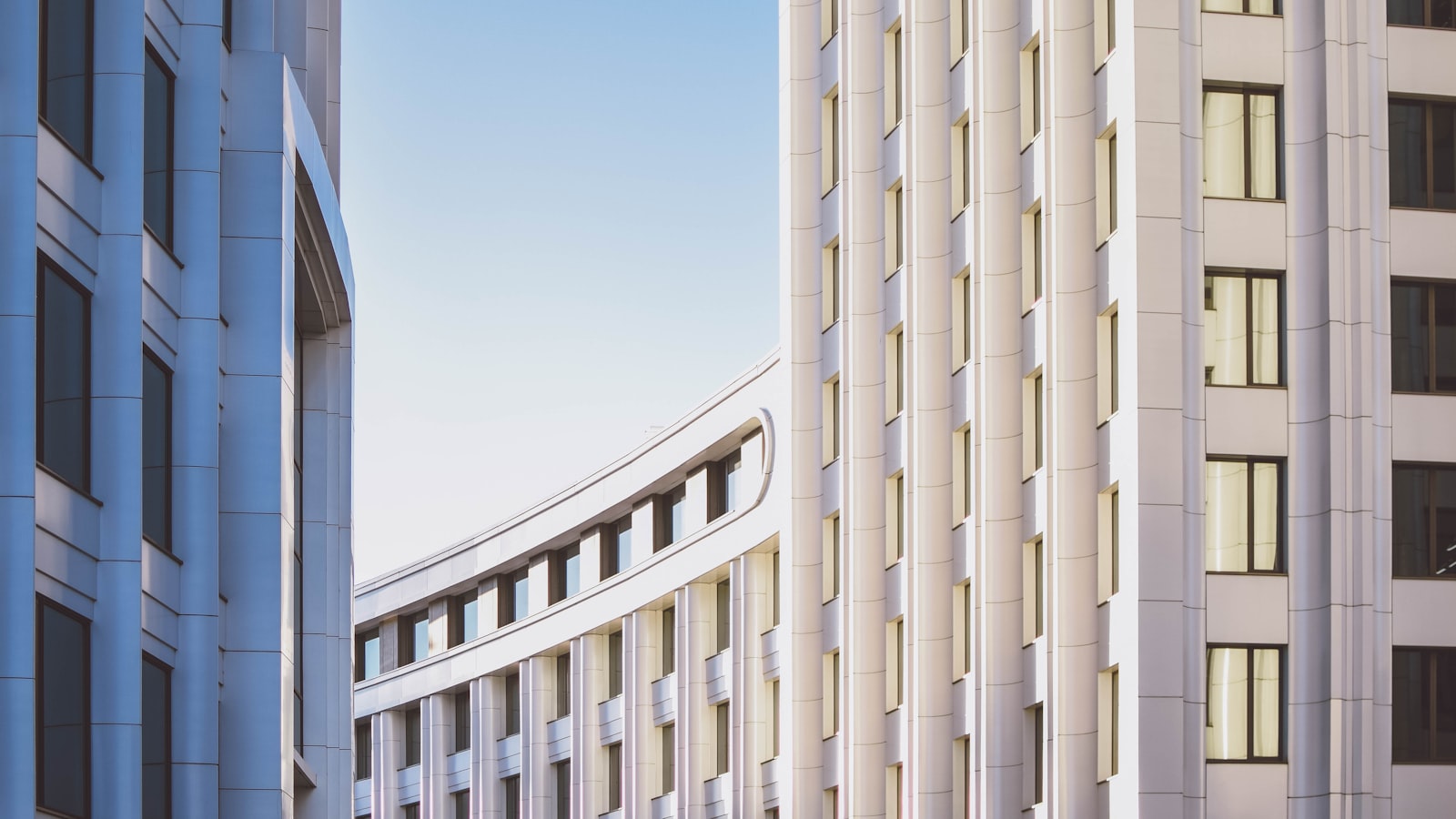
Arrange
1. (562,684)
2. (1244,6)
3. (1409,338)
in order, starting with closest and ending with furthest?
1. (1409,338)
2. (1244,6)
3. (562,684)

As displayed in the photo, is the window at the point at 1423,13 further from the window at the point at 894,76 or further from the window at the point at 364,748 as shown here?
the window at the point at 364,748

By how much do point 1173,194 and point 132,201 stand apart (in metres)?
22.0

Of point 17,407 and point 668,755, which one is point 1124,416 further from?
point 668,755

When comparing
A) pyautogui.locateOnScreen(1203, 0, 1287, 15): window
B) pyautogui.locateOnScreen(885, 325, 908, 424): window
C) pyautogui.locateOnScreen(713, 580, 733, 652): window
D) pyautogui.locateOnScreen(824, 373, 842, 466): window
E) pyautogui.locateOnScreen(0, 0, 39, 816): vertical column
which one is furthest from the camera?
pyautogui.locateOnScreen(713, 580, 733, 652): window

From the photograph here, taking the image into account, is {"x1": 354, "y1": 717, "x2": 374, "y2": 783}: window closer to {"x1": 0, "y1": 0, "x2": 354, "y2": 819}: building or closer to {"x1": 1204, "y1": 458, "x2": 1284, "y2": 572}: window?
{"x1": 0, "y1": 0, "x2": 354, "y2": 819}: building

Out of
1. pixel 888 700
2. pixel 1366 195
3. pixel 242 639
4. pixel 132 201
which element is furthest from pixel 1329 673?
pixel 132 201

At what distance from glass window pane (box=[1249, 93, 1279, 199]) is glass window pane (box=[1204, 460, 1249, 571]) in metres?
5.81

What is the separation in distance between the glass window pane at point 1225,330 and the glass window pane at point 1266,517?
1.92 meters

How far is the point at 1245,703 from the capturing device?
43094 mm

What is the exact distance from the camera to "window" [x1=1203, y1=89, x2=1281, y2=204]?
4481 centimetres

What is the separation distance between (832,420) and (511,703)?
29405mm

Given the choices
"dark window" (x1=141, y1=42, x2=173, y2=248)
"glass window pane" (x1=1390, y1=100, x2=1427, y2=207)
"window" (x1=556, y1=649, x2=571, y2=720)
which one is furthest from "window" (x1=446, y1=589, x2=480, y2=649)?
"dark window" (x1=141, y1=42, x2=173, y2=248)

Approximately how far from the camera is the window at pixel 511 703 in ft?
287

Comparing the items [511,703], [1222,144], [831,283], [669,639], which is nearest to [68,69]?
[1222,144]
